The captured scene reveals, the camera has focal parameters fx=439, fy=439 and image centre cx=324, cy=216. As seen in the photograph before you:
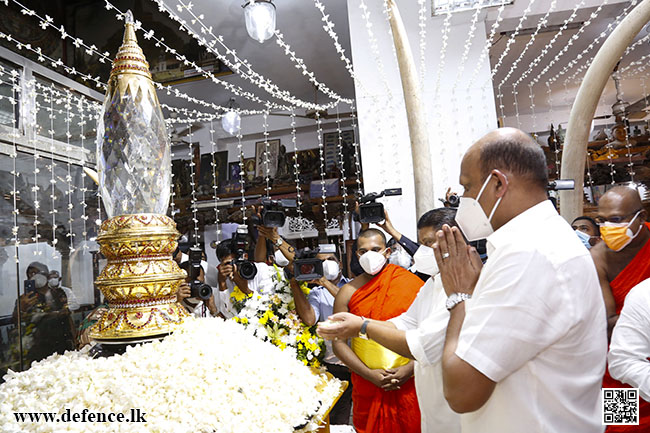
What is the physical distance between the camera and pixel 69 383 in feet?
2.97

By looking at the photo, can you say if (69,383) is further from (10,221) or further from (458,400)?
(10,221)

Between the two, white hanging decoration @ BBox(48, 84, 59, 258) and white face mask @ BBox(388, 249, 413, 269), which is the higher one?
white hanging decoration @ BBox(48, 84, 59, 258)

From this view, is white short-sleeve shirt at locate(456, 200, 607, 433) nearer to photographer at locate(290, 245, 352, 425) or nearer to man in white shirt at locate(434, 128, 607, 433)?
man in white shirt at locate(434, 128, 607, 433)

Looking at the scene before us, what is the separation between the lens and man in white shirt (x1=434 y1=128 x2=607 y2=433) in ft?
4.02

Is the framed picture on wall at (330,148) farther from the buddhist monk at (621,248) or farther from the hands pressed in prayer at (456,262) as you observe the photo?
the hands pressed in prayer at (456,262)

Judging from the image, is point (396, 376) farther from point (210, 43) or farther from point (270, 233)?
point (210, 43)

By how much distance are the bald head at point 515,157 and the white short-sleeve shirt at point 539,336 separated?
0.72ft

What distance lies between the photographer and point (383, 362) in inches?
115

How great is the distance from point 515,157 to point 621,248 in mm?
2459

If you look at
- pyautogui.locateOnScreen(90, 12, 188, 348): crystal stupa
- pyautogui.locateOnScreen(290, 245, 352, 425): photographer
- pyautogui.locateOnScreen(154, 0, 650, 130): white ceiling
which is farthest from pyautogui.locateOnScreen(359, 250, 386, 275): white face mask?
pyautogui.locateOnScreen(154, 0, 650, 130): white ceiling

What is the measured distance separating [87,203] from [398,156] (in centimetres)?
480

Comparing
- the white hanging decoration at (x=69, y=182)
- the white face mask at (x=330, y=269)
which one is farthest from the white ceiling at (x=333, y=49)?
the white face mask at (x=330, y=269)

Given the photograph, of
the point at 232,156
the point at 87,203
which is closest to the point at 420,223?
the point at 87,203

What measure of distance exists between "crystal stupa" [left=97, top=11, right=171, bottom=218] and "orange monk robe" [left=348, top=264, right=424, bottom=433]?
2193 millimetres
